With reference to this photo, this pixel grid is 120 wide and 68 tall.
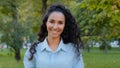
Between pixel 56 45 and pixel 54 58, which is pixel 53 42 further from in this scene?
pixel 54 58

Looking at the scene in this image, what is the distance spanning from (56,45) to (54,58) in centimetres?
13

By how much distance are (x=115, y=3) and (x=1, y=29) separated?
17734mm

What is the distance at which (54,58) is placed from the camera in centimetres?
269

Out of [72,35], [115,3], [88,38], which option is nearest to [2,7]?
[88,38]

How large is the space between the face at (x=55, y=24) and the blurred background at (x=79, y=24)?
150 inches

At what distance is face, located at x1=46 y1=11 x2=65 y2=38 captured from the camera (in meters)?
2.73

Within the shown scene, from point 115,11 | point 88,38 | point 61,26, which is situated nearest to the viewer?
point 61,26

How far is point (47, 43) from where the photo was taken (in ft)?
9.13

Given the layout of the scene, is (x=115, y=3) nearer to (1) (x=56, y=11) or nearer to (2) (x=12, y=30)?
(1) (x=56, y=11)

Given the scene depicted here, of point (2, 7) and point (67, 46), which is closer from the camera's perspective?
point (67, 46)

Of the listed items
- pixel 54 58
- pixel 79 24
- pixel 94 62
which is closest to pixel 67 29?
pixel 54 58

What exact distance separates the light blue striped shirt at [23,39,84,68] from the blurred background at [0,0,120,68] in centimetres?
377

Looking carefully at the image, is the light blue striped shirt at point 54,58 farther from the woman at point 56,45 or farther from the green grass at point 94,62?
the green grass at point 94,62

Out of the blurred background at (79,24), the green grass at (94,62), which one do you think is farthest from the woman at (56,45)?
the green grass at (94,62)
